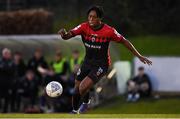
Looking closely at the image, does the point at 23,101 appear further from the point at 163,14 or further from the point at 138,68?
the point at 163,14

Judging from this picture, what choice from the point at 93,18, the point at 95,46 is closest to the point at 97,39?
the point at 95,46

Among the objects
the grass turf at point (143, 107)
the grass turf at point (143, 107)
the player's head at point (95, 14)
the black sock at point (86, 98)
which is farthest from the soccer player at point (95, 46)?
the grass turf at point (143, 107)

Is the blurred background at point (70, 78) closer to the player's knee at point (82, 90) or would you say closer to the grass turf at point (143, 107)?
the grass turf at point (143, 107)

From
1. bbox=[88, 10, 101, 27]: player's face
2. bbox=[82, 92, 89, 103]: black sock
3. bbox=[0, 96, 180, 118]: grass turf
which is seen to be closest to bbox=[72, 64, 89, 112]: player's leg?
bbox=[82, 92, 89, 103]: black sock

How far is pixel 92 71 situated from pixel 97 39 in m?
0.68

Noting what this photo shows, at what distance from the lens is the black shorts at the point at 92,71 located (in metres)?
19.0

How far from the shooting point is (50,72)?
91.3ft

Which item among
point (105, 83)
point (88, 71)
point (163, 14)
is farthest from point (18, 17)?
point (88, 71)

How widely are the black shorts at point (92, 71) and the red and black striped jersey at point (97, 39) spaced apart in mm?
105

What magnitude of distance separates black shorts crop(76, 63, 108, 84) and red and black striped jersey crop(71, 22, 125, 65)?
105mm

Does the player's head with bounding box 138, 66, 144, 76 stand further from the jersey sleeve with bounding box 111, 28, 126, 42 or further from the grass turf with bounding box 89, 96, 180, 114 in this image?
the jersey sleeve with bounding box 111, 28, 126, 42

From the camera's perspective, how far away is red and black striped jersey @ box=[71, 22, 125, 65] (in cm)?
1905

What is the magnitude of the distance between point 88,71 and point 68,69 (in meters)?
8.96

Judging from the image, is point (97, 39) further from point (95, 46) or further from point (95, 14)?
point (95, 14)
